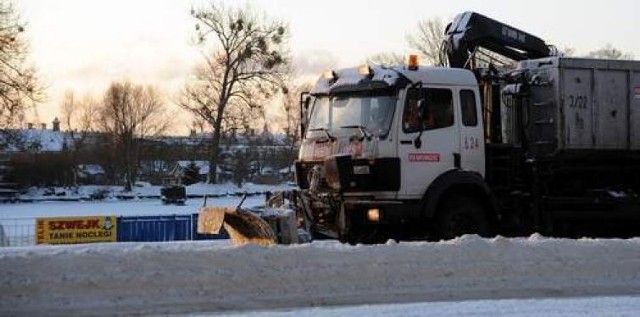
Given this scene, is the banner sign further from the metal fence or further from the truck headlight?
the truck headlight

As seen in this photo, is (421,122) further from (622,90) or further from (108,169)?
(108,169)

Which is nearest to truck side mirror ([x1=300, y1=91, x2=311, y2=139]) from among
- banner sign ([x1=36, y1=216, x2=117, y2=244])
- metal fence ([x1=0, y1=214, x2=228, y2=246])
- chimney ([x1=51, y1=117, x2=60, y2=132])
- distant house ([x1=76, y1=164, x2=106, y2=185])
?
metal fence ([x1=0, y1=214, x2=228, y2=246])

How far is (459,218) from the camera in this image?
42.6ft

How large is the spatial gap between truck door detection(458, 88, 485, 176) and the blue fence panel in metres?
12.6

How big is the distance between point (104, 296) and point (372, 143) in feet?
15.8

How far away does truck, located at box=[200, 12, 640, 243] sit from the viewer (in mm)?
12594

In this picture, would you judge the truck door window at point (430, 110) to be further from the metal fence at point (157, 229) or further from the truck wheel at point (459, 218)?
the metal fence at point (157, 229)

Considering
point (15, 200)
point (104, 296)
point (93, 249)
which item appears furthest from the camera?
point (15, 200)

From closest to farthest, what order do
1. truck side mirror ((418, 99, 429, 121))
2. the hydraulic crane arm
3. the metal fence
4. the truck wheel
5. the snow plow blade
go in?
the snow plow blade
truck side mirror ((418, 99, 429, 121))
the truck wheel
the hydraulic crane arm
the metal fence

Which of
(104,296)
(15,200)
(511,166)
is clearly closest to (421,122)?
(511,166)

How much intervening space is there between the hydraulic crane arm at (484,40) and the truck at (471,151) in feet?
0.47

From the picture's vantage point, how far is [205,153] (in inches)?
3105

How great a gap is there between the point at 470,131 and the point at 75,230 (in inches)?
601

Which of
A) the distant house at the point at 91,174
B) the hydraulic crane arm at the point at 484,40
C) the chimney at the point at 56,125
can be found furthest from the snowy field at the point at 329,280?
the chimney at the point at 56,125
